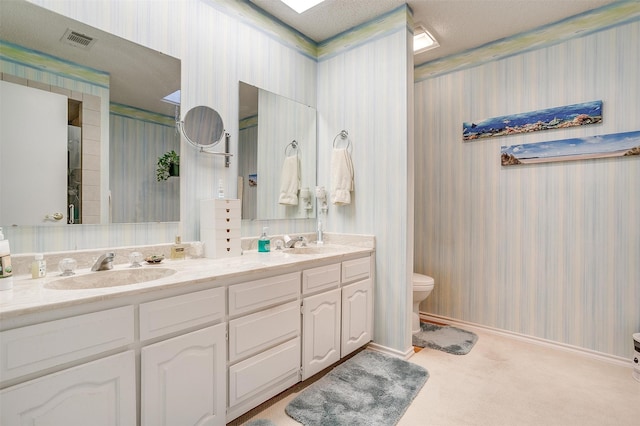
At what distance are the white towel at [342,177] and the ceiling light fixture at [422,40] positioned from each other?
1176mm

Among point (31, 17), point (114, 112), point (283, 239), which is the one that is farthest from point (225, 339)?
point (31, 17)

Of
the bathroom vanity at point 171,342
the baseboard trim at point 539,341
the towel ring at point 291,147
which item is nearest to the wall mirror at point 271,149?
the towel ring at point 291,147

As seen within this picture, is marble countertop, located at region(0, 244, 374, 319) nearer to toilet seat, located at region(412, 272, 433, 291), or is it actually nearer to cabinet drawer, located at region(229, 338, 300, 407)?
cabinet drawer, located at region(229, 338, 300, 407)

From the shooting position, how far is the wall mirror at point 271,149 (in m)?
2.23

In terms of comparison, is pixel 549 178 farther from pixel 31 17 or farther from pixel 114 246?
pixel 31 17

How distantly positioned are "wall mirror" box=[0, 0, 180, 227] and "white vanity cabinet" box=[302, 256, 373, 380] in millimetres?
986

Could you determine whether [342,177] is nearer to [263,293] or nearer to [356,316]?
[356,316]

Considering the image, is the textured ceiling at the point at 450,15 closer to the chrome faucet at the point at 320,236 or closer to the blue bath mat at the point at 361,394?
the chrome faucet at the point at 320,236

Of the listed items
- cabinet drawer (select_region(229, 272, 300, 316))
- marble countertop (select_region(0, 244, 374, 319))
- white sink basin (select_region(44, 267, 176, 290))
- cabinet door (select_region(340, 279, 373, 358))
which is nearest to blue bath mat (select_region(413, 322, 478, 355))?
cabinet door (select_region(340, 279, 373, 358))

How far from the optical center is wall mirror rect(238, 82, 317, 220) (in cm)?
223

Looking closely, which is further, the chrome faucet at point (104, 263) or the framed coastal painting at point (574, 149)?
the framed coastal painting at point (574, 149)

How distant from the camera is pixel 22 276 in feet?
4.45

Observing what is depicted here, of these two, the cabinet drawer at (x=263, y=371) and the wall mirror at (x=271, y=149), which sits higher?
the wall mirror at (x=271, y=149)

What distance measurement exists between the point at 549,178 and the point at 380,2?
6.30ft
